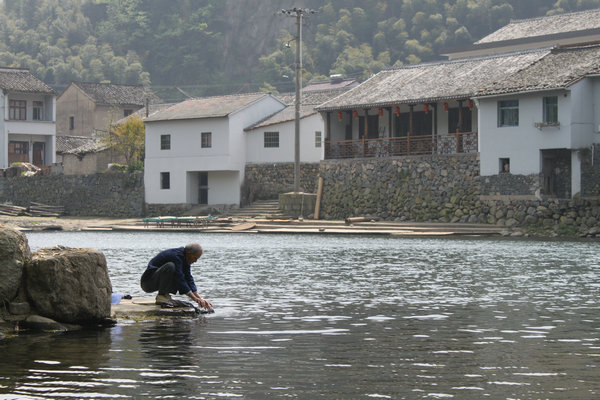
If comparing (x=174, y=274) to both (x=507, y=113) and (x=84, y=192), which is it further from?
(x=84, y=192)

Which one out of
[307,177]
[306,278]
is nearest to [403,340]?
[306,278]

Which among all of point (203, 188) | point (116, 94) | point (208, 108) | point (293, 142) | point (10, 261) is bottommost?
point (10, 261)

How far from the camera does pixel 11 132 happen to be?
220 feet

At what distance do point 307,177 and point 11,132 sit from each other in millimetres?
25822

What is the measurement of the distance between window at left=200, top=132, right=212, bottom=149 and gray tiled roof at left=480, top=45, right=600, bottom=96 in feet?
60.1

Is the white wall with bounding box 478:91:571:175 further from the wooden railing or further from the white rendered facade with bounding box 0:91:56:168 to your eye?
the white rendered facade with bounding box 0:91:56:168

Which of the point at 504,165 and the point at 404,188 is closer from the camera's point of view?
the point at 504,165

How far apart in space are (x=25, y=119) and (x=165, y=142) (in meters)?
16.7

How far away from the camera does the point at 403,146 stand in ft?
151

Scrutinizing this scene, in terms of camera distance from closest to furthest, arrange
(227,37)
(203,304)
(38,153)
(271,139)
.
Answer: (203,304) < (271,139) < (38,153) < (227,37)

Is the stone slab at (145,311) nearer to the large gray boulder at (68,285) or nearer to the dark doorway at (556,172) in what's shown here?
the large gray boulder at (68,285)

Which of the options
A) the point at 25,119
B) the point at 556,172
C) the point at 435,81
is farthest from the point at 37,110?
the point at 556,172

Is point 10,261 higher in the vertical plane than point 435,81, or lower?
lower

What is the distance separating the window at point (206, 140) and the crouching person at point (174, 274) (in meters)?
40.0
